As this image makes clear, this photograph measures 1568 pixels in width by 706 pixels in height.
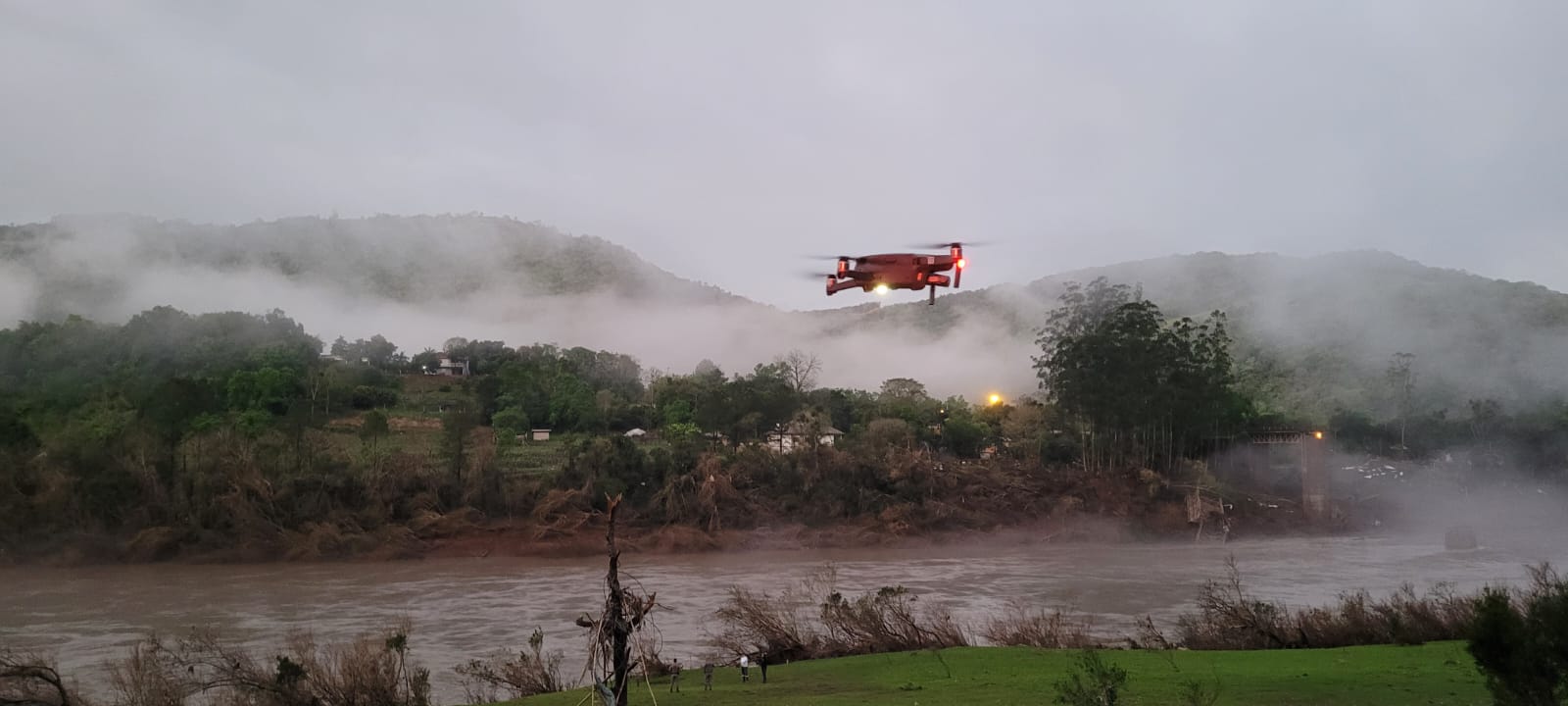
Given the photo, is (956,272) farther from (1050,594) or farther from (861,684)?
(1050,594)

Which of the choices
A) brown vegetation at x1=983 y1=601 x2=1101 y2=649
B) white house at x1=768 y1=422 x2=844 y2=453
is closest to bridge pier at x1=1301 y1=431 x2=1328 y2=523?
white house at x1=768 y1=422 x2=844 y2=453

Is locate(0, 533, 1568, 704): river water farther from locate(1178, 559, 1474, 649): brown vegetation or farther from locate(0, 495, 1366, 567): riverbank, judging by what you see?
locate(1178, 559, 1474, 649): brown vegetation

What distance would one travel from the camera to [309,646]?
53.2 ft

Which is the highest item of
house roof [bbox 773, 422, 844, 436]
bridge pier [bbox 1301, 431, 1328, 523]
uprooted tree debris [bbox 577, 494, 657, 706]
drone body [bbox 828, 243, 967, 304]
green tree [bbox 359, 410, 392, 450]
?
drone body [bbox 828, 243, 967, 304]

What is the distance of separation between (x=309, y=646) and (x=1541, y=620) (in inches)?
660

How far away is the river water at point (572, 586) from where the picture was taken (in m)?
27.6

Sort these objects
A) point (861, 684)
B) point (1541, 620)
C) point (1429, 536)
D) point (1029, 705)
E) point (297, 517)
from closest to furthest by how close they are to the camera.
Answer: point (1541, 620) < point (1029, 705) < point (861, 684) < point (297, 517) < point (1429, 536)

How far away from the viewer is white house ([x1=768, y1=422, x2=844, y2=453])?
192 ft

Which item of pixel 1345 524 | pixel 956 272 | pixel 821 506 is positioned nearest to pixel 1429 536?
pixel 1345 524

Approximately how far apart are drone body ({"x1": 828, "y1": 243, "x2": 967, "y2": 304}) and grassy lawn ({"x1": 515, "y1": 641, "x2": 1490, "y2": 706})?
6699 millimetres

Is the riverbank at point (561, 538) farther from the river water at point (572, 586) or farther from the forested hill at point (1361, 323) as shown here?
the forested hill at point (1361, 323)

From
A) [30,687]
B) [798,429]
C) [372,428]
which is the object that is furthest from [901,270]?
[798,429]

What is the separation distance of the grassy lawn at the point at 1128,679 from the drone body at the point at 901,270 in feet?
22.0

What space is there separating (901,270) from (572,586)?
23951 mm
